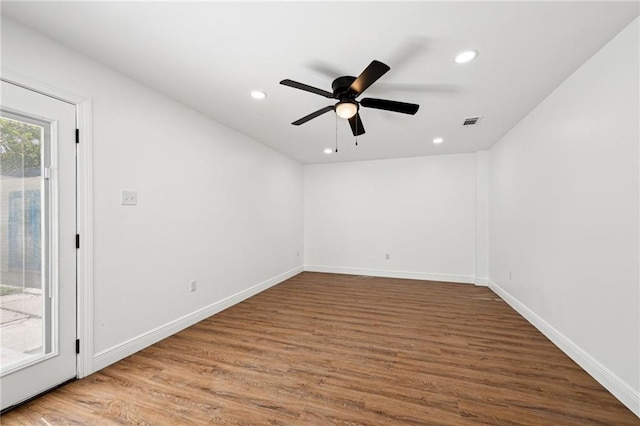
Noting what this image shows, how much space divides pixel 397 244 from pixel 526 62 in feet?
12.2

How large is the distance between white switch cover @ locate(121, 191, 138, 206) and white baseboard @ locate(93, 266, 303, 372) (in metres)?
1.22

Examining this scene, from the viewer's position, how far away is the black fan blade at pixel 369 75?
5.51 feet

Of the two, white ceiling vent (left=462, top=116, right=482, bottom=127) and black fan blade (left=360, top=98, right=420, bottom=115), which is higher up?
white ceiling vent (left=462, top=116, right=482, bottom=127)

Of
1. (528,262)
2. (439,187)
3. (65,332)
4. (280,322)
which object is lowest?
(280,322)

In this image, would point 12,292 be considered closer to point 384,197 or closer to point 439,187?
point 384,197

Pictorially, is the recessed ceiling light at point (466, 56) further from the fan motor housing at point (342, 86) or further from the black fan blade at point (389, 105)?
the fan motor housing at point (342, 86)

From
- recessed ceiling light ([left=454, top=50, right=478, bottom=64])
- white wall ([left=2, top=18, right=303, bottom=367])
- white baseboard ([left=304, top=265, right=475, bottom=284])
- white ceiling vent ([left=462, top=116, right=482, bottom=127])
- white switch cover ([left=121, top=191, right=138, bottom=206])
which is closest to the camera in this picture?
recessed ceiling light ([left=454, top=50, right=478, bottom=64])

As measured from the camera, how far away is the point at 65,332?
1.88 metres

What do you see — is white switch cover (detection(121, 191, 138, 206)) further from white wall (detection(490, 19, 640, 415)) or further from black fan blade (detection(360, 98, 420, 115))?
white wall (detection(490, 19, 640, 415))

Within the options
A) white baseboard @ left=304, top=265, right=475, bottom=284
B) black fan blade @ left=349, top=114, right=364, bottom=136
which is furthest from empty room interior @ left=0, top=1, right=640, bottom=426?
white baseboard @ left=304, top=265, right=475, bottom=284

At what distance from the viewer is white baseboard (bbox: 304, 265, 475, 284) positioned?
487 centimetres

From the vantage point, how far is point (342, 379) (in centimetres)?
196

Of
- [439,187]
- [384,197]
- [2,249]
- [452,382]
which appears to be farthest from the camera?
[384,197]

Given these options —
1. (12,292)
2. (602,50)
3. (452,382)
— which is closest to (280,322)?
(452,382)
